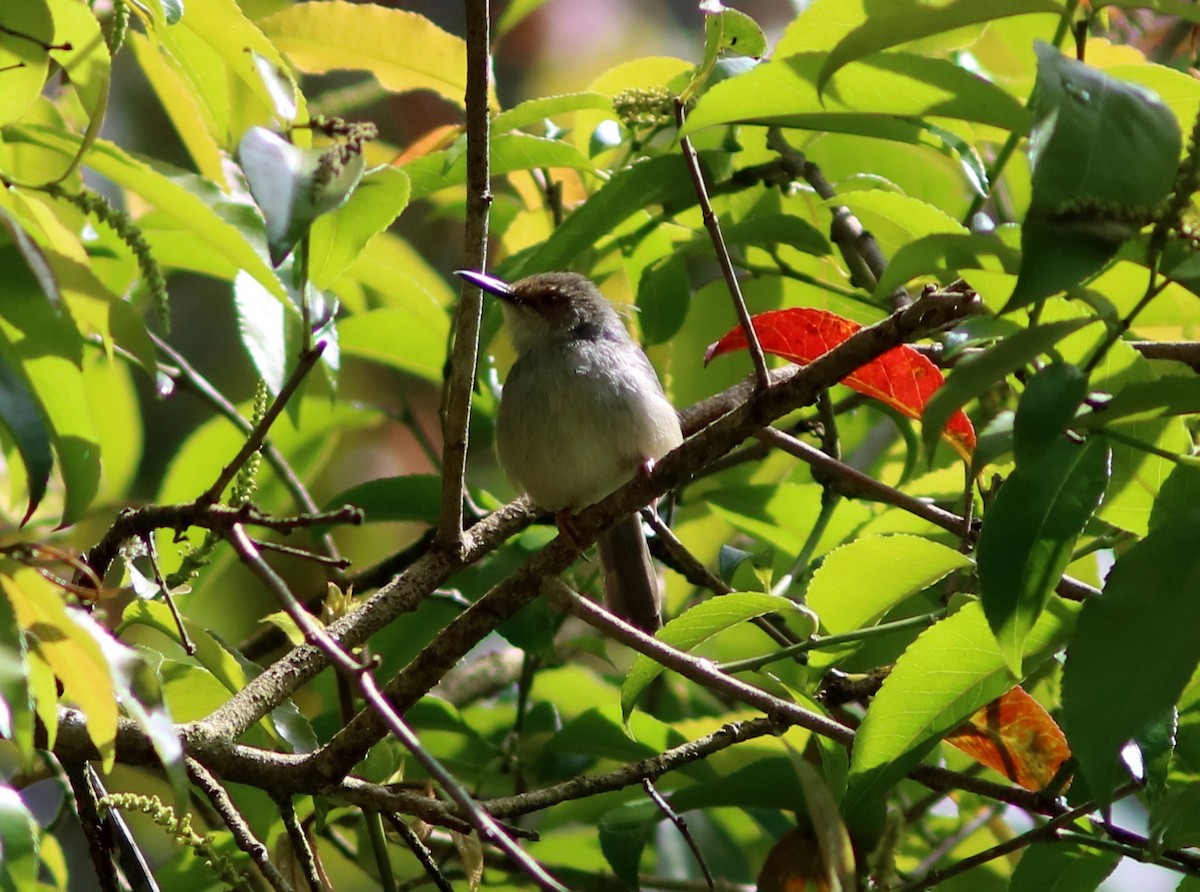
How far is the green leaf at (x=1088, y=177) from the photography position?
4.22 ft

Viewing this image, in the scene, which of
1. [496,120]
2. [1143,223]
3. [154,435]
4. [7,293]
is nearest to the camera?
[1143,223]

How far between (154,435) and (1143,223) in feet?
22.1

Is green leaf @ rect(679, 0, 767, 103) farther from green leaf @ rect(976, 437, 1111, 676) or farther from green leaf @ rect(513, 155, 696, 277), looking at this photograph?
green leaf @ rect(976, 437, 1111, 676)

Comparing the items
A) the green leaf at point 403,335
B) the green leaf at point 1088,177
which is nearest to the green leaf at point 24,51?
the green leaf at point 1088,177

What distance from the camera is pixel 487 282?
2.81m

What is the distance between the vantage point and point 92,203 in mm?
1788

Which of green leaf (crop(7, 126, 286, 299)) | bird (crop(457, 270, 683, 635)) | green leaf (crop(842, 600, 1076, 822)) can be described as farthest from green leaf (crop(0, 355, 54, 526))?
bird (crop(457, 270, 683, 635))

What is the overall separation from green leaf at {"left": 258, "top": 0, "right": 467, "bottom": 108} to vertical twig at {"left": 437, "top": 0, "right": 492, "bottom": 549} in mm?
1097

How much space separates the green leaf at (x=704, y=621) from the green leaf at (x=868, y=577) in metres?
0.11

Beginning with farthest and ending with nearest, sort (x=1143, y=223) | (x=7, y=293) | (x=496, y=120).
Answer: (x=496, y=120), (x=7, y=293), (x=1143, y=223)

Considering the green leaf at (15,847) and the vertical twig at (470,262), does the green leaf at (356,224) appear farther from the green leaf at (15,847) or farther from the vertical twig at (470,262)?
the green leaf at (15,847)

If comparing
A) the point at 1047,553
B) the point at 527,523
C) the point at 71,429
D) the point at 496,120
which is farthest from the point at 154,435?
the point at 1047,553

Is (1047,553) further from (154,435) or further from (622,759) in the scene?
(154,435)

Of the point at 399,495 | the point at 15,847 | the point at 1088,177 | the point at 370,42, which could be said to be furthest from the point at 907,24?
the point at 399,495
